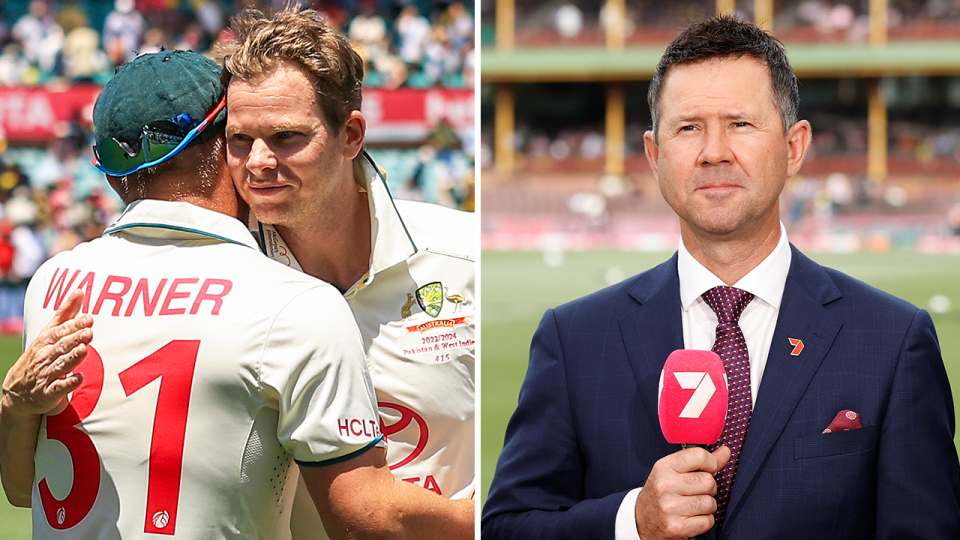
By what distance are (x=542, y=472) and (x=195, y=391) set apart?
76 cm

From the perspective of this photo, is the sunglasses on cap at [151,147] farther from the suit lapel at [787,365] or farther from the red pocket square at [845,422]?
the red pocket square at [845,422]

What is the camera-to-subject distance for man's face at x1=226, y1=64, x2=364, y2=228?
2.51m

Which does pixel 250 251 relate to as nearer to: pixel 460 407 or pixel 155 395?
pixel 155 395

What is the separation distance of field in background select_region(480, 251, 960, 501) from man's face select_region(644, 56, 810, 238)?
4261mm

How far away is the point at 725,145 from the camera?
2.24 metres

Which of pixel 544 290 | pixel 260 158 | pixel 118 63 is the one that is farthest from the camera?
pixel 118 63

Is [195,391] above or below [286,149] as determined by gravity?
below

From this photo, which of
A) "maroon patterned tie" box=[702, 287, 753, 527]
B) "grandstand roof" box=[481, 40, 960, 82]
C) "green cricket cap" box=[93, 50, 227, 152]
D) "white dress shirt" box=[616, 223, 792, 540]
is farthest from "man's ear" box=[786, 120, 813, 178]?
"grandstand roof" box=[481, 40, 960, 82]

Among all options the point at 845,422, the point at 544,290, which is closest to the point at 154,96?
the point at 845,422

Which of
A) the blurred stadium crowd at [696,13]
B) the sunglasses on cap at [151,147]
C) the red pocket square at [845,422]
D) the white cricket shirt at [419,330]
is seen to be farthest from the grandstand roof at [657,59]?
the red pocket square at [845,422]

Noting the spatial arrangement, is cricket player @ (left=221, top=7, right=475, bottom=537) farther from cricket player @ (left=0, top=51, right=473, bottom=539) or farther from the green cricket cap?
cricket player @ (left=0, top=51, right=473, bottom=539)

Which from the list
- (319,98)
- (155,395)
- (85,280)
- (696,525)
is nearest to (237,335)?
(155,395)

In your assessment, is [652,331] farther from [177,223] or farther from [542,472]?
[177,223]

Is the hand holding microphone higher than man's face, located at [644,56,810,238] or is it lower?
lower
